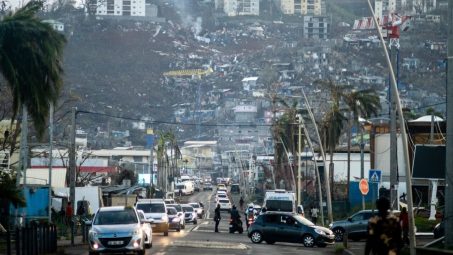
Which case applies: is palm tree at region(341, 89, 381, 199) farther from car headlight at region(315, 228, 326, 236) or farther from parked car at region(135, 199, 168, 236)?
car headlight at region(315, 228, 326, 236)

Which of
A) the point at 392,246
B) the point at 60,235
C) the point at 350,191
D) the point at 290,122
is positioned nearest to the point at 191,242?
the point at 60,235

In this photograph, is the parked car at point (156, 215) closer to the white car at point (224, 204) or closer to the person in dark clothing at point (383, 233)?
the person in dark clothing at point (383, 233)

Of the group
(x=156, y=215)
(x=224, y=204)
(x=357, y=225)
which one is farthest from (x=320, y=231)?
(x=224, y=204)

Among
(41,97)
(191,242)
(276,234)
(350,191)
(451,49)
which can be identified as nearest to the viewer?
(451,49)

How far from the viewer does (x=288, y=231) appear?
2192 inches

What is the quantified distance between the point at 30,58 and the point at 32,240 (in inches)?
314

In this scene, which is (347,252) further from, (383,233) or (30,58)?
(383,233)

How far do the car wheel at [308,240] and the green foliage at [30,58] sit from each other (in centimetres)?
1430

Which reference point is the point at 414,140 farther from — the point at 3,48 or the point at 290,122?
the point at 3,48

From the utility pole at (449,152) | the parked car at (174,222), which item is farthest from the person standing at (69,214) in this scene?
the utility pole at (449,152)

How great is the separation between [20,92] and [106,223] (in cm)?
566

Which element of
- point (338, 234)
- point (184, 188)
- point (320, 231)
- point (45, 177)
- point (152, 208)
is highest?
point (320, 231)

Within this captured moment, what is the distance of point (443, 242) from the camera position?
37344mm

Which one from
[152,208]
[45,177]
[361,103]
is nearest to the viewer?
[152,208]
